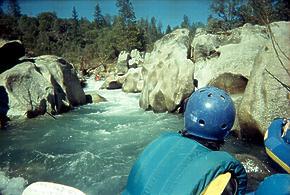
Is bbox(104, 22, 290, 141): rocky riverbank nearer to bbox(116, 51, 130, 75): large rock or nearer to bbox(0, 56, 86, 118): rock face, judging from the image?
bbox(0, 56, 86, 118): rock face

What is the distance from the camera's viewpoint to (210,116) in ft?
6.79

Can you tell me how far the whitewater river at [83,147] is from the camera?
19.9 ft

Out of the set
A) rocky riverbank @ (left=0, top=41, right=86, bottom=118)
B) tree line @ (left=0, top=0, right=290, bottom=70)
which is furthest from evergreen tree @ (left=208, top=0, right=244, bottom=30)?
rocky riverbank @ (left=0, top=41, right=86, bottom=118)

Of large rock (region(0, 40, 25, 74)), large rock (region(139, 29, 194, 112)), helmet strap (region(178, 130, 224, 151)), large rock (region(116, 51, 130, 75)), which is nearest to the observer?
helmet strap (region(178, 130, 224, 151))

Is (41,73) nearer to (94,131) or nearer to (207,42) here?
(94,131)

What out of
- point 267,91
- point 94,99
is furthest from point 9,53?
point 267,91

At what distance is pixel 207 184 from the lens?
1.66 m

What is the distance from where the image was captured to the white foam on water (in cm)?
557

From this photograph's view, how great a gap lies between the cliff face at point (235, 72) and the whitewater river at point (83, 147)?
0.64 meters

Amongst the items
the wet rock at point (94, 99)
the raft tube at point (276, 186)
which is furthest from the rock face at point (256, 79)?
the wet rock at point (94, 99)

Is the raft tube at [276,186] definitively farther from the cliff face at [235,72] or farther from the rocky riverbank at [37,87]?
the rocky riverbank at [37,87]

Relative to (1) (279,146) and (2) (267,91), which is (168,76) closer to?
(2) (267,91)

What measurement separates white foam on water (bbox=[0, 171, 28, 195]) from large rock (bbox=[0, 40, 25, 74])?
720 centimetres

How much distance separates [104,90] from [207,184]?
16.0 m
